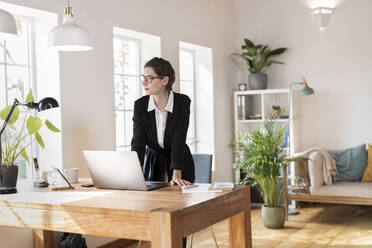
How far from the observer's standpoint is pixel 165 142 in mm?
3117

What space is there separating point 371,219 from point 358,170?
62cm

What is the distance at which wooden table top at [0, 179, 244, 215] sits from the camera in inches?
86.3

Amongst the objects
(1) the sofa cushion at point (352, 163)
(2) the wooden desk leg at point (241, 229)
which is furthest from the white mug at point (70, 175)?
(1) the sofa cushion at point (352, 163)

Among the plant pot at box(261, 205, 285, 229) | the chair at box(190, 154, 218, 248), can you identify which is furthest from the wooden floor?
the chair at box(190, 154, 218, 248)

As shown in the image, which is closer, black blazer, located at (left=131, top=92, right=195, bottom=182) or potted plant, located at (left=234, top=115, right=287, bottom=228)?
black blazer, located at (left=131, top=92, right=195, bottom=182)

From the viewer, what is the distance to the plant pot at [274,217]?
4926 millimetres

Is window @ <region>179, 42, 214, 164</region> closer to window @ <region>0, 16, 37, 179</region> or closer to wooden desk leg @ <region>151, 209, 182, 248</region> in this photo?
window @ <region>0, 16, 37, 179</region>

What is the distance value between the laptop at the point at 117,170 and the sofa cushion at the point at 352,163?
3.51 meters

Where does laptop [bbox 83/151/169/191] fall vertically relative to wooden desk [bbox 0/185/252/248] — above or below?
above

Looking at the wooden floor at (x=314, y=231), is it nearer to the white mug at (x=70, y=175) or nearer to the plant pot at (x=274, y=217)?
the plant pot at (x=274, y=217)

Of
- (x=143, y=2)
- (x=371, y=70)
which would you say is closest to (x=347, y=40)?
(x=371, y=70)

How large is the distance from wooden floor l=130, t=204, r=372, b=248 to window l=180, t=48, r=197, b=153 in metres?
1.21

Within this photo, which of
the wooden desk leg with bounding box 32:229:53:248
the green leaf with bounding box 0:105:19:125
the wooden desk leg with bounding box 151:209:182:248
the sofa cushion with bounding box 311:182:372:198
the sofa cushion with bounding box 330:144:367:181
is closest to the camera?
the wooden desk leg with bounding box 151:209:182:248

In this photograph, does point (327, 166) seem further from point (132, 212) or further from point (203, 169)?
point (132, 212)
